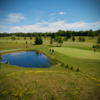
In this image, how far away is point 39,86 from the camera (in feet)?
34.5

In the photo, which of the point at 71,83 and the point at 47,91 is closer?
the point at 47,91

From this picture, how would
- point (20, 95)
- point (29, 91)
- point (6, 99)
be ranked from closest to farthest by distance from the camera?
1. point (6, 99)
2. point (20, 95)
3. point (29, 91)

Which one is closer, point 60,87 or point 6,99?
point 6,99

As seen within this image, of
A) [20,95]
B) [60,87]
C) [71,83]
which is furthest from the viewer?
[71,83]

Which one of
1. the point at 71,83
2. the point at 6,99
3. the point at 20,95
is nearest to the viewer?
the point at 6,99

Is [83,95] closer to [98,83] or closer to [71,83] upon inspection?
[71,83]

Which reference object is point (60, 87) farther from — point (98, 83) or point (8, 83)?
point (8, 83)

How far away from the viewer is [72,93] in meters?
9.33

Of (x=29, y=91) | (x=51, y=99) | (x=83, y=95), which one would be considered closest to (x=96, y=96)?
(x=83, y=95)

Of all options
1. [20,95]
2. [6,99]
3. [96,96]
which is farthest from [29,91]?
[96,96]

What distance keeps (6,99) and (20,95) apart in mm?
1492

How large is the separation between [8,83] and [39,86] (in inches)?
194

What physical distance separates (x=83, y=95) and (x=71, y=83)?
257 cm

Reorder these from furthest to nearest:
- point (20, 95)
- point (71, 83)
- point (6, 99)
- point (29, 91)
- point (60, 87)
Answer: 1. point (71, 83)
2. point (60, 87)
3. point (29, 91)
4. point (20, 95)
5. point (6, 99)
